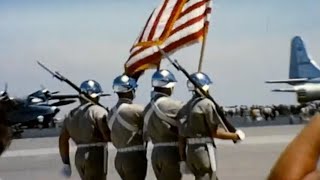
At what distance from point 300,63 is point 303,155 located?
63.9 m

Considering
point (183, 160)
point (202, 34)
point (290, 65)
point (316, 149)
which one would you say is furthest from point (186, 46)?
point (290, 65)

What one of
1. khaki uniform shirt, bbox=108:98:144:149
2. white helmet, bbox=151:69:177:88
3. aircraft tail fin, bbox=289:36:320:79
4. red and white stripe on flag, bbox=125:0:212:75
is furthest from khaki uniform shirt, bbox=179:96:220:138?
aircraft tail fin, bbox=289:36:320:79

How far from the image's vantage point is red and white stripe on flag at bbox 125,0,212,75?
457 inches

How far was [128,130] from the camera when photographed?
9.21m

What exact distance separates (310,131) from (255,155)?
19676 mm

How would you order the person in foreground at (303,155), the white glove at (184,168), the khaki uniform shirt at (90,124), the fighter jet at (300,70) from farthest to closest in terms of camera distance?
1. the fighter jet at (300,70)
2. the khaki uniform shirt at (90,124)
3. the white glove at (184,168)
4. the person in foreground at (303,155)

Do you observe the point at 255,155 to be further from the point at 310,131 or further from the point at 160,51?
the point at 310,131

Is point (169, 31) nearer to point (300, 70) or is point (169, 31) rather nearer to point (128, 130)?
point (128, 130)

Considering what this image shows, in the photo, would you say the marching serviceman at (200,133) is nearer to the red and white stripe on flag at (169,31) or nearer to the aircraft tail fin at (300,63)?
the red and white stripe on flag at (169,31)

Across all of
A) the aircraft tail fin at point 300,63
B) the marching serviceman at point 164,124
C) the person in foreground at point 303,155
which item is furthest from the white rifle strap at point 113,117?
the aircraft tail fin at point 300,63

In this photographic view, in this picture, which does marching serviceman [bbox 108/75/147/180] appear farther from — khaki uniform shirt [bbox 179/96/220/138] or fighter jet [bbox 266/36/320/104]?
fighter jet [bbox 266/36/320/104]

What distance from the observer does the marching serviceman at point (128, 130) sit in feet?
30.1

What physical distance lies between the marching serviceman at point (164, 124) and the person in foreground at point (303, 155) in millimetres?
6538

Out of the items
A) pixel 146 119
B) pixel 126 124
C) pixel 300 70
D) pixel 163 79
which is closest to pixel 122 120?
pixel 126 124
